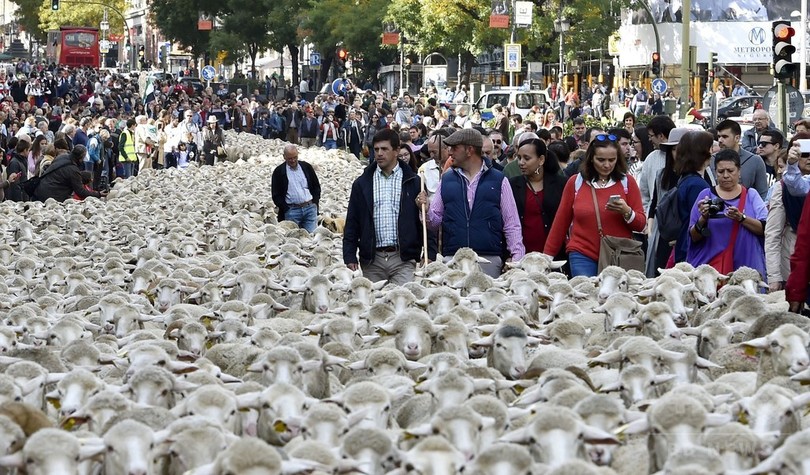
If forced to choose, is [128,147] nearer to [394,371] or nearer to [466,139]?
[466,139]

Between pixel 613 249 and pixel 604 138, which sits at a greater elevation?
pixel 604 138

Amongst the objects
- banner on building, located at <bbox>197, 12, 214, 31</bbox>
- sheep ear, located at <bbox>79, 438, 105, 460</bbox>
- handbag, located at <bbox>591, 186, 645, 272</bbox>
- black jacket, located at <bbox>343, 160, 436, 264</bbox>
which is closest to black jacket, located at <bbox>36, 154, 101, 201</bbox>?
black jacket, located at <bbox>343, 160, 436, 264</bbox>

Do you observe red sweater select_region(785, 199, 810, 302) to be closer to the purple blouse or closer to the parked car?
the purple blouse

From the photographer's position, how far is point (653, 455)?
239 inches

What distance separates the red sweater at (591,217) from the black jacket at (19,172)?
13.2 metres

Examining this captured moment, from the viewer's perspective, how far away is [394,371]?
308 inches

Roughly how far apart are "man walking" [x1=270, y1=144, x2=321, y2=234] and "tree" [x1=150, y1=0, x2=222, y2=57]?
200 feet

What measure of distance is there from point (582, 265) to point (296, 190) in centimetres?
598

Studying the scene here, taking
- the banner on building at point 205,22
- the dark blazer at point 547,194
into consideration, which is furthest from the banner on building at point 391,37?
the dark blazer at point 547,194

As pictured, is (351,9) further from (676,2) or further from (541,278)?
(541,278)

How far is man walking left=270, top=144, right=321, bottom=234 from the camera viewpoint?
16047 millimetres

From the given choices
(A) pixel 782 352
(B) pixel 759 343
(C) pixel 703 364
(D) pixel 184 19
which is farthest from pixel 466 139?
(D) pixel 184 19

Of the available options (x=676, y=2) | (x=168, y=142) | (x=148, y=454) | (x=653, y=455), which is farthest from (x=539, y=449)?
(x=676, y=2)

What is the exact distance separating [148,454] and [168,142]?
1086 inches
